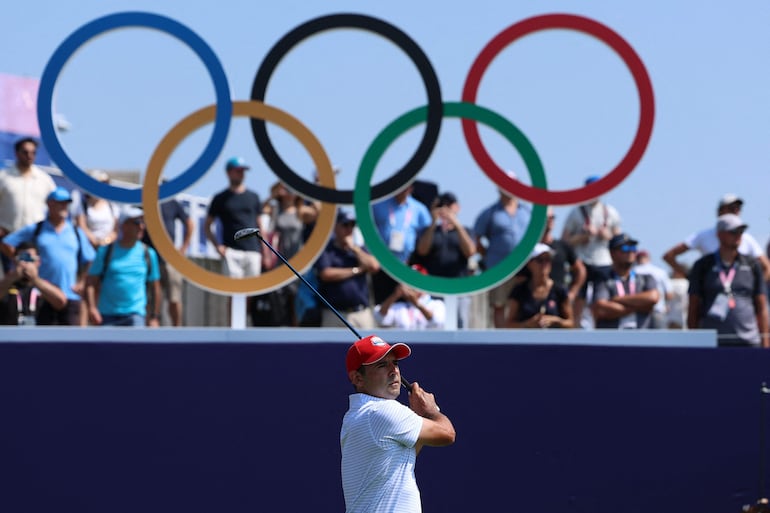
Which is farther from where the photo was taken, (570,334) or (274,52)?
(274,52)

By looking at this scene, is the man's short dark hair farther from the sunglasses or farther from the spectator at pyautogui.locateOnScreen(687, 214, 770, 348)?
the spectator at pyautogui.locateOnScreen(687, 214, 770, 348)

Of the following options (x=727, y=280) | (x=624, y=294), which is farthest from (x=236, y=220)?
(x=727, y=280)

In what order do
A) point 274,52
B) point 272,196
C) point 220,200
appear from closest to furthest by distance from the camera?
point 274,52, point 220,200, point 272,196

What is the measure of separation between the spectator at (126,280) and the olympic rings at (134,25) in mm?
411

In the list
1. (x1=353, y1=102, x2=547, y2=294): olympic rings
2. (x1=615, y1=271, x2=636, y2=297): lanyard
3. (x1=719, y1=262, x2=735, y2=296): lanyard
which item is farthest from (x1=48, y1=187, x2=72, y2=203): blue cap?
(x1=719, y1=262, x2=735, y2=296): lanyard

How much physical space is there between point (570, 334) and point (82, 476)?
10.3 feet

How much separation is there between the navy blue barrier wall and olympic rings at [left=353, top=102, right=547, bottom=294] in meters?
0.56

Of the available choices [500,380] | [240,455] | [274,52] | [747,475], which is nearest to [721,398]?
[747,475]

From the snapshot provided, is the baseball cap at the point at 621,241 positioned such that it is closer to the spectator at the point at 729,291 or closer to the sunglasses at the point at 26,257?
the spectator at the point at 729,291

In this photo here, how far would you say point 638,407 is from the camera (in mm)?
8289

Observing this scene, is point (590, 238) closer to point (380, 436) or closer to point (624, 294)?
point (624, 294)

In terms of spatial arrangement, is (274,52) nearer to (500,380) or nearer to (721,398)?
(500,380)

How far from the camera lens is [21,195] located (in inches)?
381

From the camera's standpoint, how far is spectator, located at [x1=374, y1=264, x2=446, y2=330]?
9.20 meters
